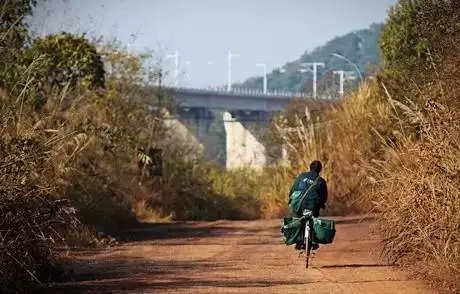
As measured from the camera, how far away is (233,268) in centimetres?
1753

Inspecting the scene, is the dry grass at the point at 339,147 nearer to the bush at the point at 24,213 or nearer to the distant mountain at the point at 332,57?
the bush at the point at 24,213

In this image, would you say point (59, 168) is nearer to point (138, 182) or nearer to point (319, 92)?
point (138, 182)

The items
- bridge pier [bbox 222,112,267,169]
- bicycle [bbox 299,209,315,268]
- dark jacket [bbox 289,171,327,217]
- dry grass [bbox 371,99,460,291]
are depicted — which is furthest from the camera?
bridge pier [bbox 222,112,267,169]

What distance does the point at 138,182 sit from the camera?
37469 mm

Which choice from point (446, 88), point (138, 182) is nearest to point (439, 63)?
point (446, 88)

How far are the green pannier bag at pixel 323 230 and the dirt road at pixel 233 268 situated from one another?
0.45 metres

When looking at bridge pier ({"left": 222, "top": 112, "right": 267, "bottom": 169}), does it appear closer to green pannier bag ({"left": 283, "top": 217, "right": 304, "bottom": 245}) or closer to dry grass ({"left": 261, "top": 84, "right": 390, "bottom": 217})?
dry grass ({"left": 261, "top": 84, "right": 390, "bottom": 217})

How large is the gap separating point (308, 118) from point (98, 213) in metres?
15.2

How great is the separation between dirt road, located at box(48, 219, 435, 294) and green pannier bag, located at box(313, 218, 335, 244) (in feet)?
1.47

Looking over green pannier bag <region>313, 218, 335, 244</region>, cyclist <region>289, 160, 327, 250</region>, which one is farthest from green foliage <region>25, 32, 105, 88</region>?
green pannier bag <region>313, 218, 335, 244</region>

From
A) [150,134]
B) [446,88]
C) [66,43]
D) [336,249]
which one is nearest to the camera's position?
[446,88]

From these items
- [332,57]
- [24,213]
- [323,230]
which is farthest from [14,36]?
[332,57]

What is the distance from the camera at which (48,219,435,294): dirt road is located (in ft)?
48.5

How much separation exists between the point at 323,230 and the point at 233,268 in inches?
63.0
